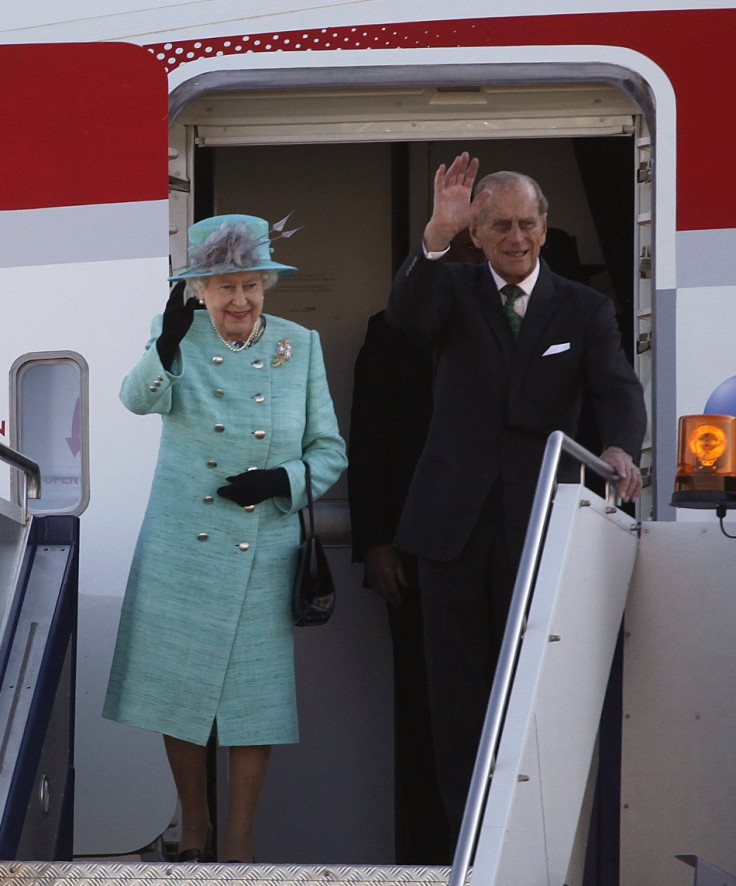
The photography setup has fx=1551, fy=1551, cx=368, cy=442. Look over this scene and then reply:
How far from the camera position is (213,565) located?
379cm

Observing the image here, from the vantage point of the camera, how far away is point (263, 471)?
378cm

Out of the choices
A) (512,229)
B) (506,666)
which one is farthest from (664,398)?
(506,666)

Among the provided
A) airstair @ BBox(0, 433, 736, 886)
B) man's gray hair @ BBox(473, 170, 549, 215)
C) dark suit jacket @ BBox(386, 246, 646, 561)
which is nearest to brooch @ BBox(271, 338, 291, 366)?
dark suit jacket @ BBox(386, 246, 646, 561)

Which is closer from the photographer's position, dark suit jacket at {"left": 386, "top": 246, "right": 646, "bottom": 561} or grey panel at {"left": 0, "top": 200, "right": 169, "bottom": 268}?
dark suit jacket at {"left": 386, "top": 246, "right": 646, "bottom": 561}

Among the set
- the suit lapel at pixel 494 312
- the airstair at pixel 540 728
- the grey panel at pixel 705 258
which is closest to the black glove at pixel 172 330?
the airstair at pixel 540 728

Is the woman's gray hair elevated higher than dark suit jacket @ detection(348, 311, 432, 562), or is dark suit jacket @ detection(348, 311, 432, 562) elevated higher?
the woman's gray hair

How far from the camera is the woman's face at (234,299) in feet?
12.3

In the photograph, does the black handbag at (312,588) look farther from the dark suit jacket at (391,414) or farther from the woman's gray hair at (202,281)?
the dark suit jacket at (391,414)

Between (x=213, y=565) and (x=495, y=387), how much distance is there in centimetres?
81

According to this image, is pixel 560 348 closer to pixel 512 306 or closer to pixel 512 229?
pixel 512 306

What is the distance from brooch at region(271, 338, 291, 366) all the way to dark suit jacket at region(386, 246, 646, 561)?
36 cm

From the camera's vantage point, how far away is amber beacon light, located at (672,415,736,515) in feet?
11.1

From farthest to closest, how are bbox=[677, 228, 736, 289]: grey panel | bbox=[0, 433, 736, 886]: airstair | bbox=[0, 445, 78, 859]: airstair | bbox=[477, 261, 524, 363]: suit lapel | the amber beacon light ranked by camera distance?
bbox=[677, 228, 736, 289]: grey panel → bbox=[477, 261, 524, 363]: suit lapel → bbox=[0, 445, 78, 859]: airstair → the amber beacon light → bbox=[0, 433, 736, 886]: airstair

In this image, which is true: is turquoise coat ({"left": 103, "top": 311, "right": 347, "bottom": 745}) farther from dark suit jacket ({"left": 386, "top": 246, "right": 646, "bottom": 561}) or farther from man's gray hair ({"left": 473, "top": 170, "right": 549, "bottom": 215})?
man's gray hair ({"left": 473, "top": 170, "right": 549, "bottom": 215})
